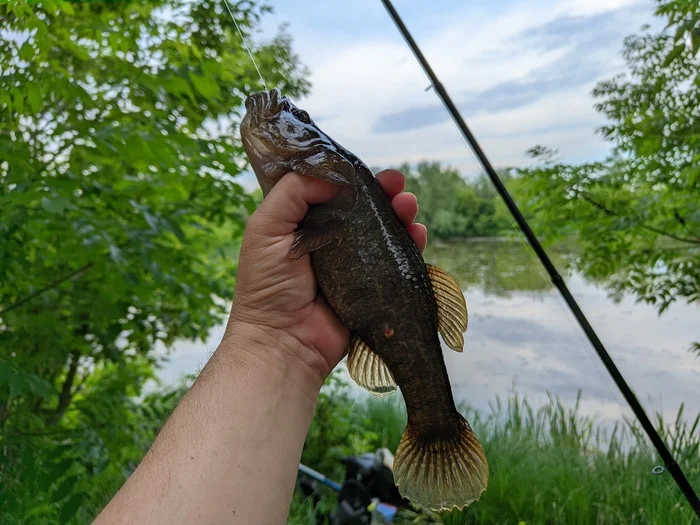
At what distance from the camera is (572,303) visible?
4.58ft

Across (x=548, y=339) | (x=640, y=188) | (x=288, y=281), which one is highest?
(x=640, y=188)

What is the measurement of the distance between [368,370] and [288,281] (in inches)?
10.3

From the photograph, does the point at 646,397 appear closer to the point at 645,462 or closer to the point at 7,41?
the point at 645,462

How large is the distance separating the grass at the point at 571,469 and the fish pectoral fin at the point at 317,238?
1.27 metres

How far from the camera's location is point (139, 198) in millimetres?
2293

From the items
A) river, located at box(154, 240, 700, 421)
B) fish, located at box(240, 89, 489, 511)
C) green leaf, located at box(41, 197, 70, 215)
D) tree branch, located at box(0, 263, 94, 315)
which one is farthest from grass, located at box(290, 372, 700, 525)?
tree branch, located at box(0, 263, 94, 315)

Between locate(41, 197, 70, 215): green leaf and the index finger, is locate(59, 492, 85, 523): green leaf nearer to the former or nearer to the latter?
locate(41, 197, 70, 215): green leaf

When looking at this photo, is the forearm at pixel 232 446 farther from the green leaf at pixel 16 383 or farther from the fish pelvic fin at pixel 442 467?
the green leaf at pixel 16 383

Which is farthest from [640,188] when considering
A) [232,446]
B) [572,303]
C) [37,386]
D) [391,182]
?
[37,386]

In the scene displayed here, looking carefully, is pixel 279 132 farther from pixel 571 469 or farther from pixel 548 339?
pixel 548 339

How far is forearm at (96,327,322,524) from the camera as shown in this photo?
898mm

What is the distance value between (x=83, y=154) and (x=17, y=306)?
2.12ft

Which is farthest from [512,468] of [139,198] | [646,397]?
[139,198]

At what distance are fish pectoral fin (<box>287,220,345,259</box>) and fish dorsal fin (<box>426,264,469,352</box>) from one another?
207 mm
